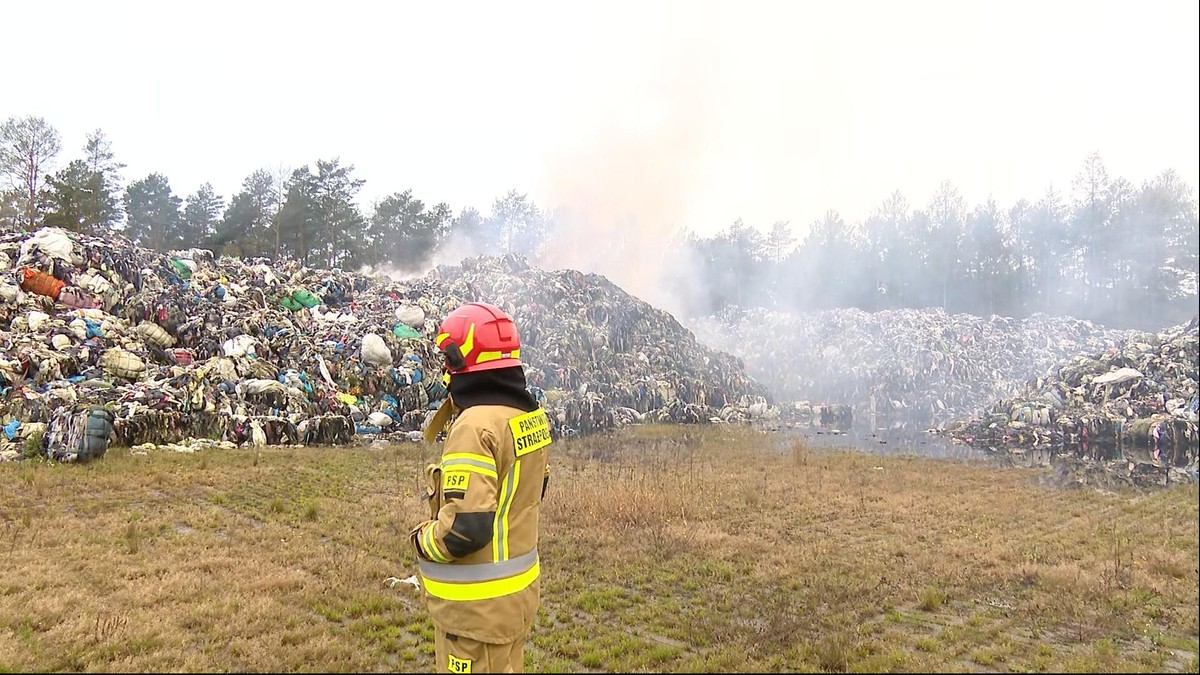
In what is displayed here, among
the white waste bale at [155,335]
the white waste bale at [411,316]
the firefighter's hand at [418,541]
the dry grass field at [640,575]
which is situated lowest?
the dry grass field at [640,575]

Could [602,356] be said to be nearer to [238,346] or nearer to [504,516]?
[238,346]

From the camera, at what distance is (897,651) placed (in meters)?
3.97

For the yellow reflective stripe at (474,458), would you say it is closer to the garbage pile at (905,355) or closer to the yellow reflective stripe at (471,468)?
the yellow reflective stripe at (471,468)

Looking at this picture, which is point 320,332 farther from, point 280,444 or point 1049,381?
point 1049,381

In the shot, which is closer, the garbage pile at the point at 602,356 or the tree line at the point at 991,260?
the tree line at the point at 991,260

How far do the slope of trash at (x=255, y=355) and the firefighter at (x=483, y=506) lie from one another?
11.3 m

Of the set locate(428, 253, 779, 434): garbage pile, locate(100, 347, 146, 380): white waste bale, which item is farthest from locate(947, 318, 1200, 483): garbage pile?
locate(100, 347, 146, 380): white waste bale

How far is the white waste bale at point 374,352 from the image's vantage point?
18.0 metres

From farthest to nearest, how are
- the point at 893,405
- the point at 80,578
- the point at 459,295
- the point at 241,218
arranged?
1. the point at 241,218
2. the point at 893,405
3. the point at 459,295
4. the point at 80,578

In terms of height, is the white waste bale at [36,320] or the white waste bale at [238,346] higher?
the white waste bale at [36,320]

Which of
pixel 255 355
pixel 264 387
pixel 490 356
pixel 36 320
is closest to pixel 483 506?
pixel 490 356

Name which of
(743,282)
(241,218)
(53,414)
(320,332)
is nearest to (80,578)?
(53,414)

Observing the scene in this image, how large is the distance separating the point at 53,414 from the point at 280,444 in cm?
388

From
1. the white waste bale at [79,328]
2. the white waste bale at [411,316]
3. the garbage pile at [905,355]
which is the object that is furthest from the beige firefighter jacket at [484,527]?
the garbage pile at [905,355]
